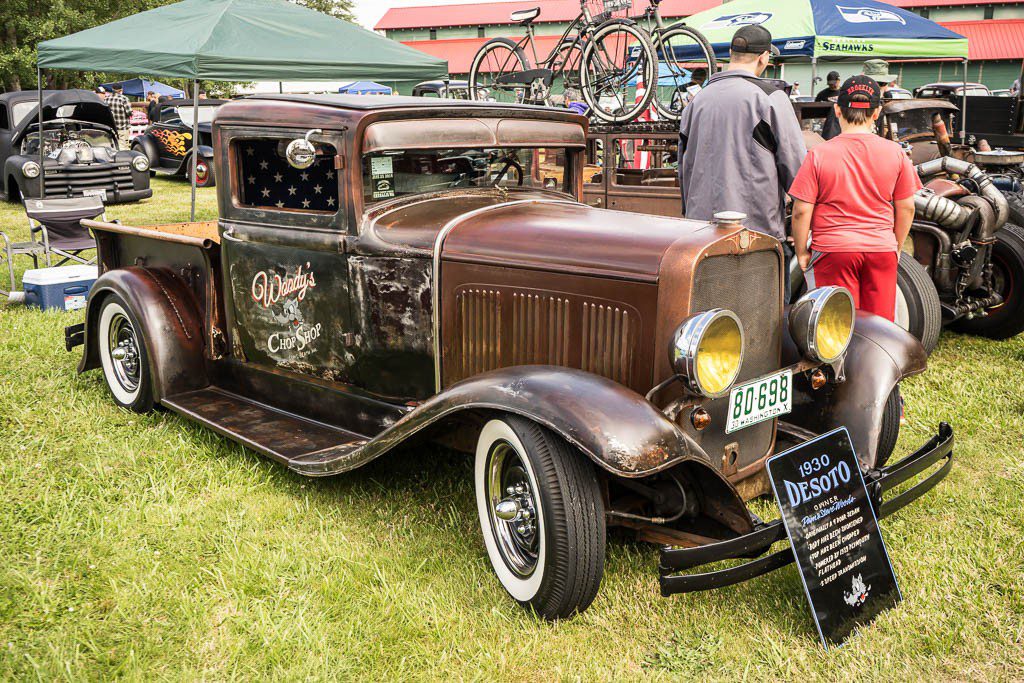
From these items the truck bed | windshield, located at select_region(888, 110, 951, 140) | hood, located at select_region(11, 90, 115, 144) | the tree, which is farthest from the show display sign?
the tree

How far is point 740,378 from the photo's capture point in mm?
2963

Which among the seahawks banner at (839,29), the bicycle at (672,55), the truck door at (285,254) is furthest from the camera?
the seahawks banner at (839,29)

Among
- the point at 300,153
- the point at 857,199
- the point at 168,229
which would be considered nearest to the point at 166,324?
the point at 168,229

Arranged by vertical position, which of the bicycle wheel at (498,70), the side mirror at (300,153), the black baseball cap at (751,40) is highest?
the bicycle wheel at (498,70)

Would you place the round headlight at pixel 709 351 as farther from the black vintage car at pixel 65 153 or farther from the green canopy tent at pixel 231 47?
the black vintage car at pixel 65 153

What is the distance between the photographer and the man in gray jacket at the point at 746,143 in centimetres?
401

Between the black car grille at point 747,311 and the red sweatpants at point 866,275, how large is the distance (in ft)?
3.14

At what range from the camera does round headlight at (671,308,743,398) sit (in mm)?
2453

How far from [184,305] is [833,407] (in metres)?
3.18

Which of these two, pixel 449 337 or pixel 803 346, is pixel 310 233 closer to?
pixel 449 337

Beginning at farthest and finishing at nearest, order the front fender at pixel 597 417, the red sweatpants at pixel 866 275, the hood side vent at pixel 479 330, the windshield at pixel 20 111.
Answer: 1. the windshield at pixel 20 111
2. the red sweatpants at pixel 866 275
3. the hood side vent at pixel 479 330
4. the front fender at pixel 597 417

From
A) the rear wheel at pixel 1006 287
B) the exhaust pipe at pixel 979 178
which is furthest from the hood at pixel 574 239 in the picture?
the rear wheel at pixel 1006 287

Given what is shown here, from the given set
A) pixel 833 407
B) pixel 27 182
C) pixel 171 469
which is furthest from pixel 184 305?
pixel 27 182

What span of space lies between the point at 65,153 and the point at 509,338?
38.8 ft
